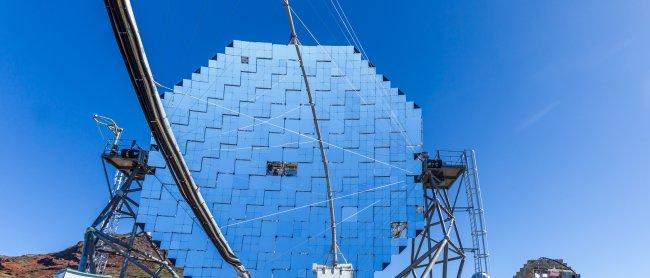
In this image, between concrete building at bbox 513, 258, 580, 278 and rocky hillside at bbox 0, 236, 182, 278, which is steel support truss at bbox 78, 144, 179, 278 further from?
rocky hillside at bbox 0, 236, 182, 278

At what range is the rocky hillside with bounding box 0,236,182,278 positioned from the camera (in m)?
76.4

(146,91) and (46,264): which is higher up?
(146,91)

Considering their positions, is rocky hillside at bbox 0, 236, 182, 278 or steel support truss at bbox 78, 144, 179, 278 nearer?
steel support truss at bbox 78, 144, 179, 278

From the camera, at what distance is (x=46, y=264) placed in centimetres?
8525

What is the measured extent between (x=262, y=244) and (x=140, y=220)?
6839 millimetres

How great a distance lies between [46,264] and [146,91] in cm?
8350

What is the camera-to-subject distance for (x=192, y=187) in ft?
56.5

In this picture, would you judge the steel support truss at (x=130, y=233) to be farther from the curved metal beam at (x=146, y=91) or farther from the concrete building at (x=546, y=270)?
the concrete building at (x=546, y=270)

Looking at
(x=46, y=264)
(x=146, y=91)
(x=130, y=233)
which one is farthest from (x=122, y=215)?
(x=46, y=264)

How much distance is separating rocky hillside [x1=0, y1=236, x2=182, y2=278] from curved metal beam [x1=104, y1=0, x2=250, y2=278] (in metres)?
61.9

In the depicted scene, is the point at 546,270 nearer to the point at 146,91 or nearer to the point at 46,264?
the point at 146,91

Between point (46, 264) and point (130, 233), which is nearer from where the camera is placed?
point (130, 233)

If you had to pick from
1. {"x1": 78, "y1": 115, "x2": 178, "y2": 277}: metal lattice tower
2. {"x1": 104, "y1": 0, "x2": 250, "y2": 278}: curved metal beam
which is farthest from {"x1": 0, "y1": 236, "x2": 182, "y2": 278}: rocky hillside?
{"x1": 104, "y1": 0, "x2": 250, "y2": 278}: curved metal beam

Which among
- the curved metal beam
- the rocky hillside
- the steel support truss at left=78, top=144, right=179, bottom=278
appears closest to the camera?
the curved metal beam
